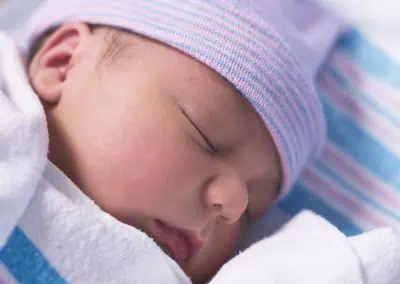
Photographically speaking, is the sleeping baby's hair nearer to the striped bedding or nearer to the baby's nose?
the baby's nose

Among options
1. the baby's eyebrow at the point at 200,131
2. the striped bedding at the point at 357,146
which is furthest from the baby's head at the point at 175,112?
the striped bedding at the point at 357,146

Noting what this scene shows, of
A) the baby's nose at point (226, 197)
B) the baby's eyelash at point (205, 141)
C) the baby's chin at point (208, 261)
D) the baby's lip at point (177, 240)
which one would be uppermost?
the baby's eyelash at point (205, 141)

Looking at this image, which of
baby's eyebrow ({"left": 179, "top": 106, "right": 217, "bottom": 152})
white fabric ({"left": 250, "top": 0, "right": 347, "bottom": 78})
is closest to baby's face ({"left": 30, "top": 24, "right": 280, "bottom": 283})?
baby's eyebrow ({"left": 179, "top": 106, "right": 217, "bottom": 152})

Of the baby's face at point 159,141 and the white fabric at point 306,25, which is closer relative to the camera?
the baby's face at point 159,141

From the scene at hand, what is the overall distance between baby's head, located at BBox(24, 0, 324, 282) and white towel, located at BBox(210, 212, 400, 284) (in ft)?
0.24

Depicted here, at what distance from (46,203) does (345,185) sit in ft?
1.81

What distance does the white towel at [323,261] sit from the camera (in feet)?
2.89

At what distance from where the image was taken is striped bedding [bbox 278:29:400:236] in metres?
1.13

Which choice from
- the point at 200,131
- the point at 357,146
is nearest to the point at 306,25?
the point at 357,146

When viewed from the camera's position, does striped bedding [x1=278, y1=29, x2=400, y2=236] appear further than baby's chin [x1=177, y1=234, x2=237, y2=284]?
Yes

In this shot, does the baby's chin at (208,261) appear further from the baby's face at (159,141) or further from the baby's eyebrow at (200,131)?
the baby's eyebrow at (200,131)

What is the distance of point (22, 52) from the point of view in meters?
1.08

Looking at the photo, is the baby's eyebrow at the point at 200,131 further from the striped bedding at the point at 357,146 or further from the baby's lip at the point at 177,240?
the striped bedding at the point at 357,146

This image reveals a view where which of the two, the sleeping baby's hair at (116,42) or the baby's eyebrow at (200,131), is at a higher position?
the sleeping baby's hair at (116,42)
